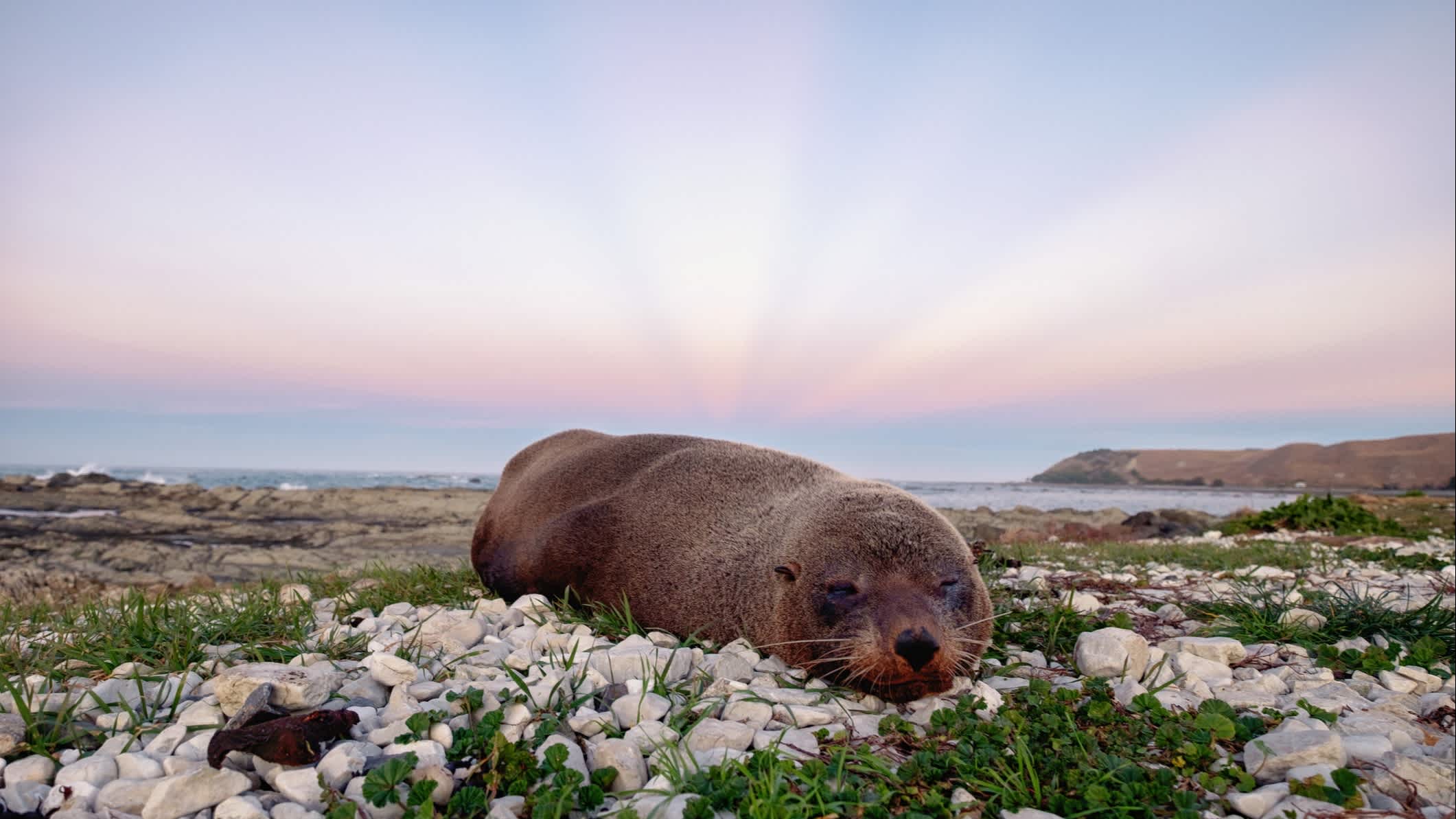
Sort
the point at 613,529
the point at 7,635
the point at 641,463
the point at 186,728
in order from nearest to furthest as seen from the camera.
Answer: the point at 186,728, the point at 7,635, the point at 613,529, the point at 641,463

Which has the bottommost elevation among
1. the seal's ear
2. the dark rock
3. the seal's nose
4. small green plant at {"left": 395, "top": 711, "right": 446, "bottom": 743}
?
the dark rock

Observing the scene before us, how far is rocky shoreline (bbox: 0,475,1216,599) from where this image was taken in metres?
15.8

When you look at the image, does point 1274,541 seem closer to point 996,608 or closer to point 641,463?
point 996,608

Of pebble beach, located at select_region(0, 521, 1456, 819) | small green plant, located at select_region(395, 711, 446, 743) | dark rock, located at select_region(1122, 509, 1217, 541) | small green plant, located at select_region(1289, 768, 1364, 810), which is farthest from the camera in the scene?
dark rock, located at select_region(1122, 509, 1217, 541)

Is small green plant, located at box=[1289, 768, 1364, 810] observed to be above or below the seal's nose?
below

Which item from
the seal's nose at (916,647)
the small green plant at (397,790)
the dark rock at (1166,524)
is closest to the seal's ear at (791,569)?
the seal's nose at (916,647)

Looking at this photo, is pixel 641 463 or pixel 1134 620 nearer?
pixel 1134 620

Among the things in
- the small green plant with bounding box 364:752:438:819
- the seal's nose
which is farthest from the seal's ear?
the small green plant with bounding box 364:752:438:819

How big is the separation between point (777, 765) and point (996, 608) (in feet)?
10.5

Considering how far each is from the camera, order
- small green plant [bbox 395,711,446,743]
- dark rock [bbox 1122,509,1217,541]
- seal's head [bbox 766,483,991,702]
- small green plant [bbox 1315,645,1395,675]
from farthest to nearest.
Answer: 1. dark rock [bbox 1122,509,1217,541]
2. small green plant [bbox 1315,645,1395,675]
3. seal's head [bbox 766,483,991,702]
4. small green plant [bbox 395,711,446,743]

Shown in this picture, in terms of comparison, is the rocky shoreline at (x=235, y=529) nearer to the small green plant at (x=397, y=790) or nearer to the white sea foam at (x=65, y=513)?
the white sea foam at (x=65, y=513)

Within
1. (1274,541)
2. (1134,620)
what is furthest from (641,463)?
(1274,541)

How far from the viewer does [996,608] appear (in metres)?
Answer: 5.82

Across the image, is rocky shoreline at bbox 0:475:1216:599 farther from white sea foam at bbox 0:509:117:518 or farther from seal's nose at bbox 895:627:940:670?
seal's nose at bbox 895:627:940:670
